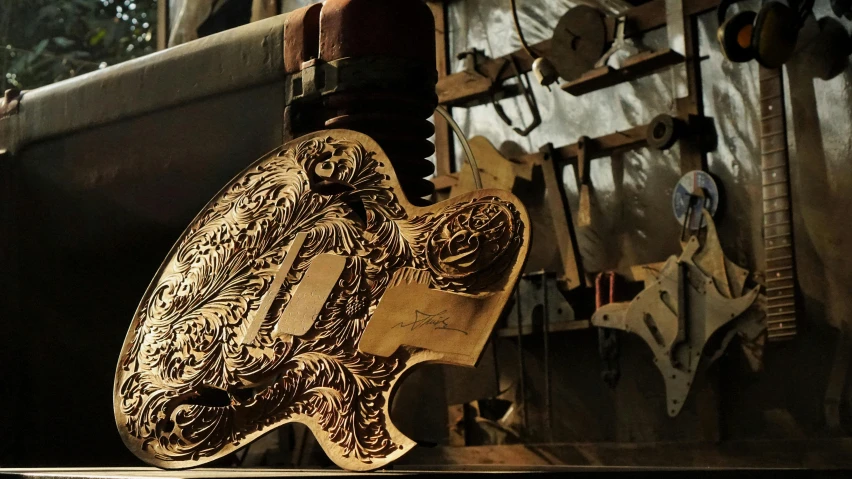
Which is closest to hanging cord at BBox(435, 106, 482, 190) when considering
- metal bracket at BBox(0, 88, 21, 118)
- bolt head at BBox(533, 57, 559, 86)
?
metal bracket at BBox(0, 88, 21, 118)

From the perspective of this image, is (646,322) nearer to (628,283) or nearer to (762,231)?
(628,283)

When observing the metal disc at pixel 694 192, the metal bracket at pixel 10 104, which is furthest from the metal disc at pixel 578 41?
the metal bracket at pixel 10 104

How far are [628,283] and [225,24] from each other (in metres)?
2.03

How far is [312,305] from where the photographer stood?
84 cm

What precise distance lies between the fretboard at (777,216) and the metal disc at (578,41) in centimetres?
51

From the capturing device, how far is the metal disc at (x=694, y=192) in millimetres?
2311

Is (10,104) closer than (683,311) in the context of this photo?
Yes

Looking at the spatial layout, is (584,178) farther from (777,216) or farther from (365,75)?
(365,75)

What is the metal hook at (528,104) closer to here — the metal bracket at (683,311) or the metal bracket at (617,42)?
the metal bracket at (617,42)

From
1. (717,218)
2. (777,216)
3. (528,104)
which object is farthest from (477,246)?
(528,104)
